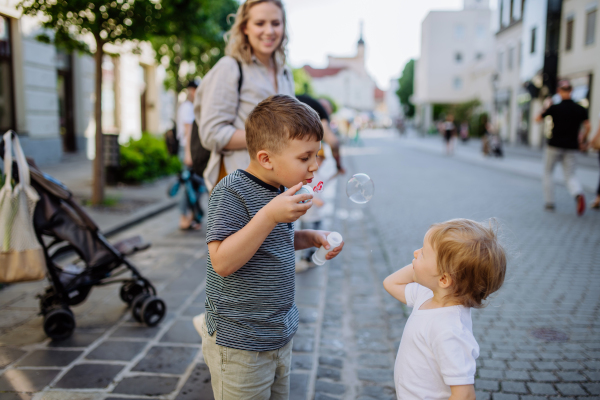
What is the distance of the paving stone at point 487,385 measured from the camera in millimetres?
2785

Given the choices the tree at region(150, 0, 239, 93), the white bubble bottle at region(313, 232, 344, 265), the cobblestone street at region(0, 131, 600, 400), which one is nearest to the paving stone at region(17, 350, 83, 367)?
the cobblestone street at region(0, 131, 600, 400)

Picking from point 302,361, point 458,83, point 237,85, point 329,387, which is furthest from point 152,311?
point 458,83

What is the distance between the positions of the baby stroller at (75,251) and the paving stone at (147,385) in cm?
75

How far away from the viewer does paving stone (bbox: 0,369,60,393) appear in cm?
273

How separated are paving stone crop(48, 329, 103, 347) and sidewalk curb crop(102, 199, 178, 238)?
3145mm

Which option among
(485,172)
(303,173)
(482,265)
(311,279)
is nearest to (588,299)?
(311,279)

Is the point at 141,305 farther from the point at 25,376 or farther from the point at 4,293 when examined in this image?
the point at 4,293

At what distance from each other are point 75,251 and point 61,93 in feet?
43.9

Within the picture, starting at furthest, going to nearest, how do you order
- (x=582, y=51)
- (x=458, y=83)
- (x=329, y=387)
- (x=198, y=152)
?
(x=458, y=83), (x=582, y=51), (x=198, y=152), (x=329, y=387)

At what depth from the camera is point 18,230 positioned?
3047mm

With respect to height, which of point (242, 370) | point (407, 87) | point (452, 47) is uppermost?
point (452, 47)

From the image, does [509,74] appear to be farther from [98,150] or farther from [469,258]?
[469,258]

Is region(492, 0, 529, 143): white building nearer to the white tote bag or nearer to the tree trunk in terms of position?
the tree trunk

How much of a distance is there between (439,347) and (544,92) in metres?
28.9
